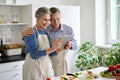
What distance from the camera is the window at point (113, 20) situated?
428cm

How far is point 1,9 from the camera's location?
3.59m

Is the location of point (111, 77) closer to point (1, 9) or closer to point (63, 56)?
point (63, 56)

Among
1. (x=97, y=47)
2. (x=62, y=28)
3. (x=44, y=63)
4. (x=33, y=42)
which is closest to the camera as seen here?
(x=33, y=42)

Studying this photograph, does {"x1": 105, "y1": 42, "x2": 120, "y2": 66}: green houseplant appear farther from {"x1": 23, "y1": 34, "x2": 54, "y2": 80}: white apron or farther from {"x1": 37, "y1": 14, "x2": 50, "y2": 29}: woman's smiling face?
{"x1": 37, "y1": 14, "x2": 50, "y2": 29}: woman's smiling face

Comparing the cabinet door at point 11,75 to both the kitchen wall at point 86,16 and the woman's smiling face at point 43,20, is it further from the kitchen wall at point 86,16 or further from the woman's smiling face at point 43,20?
the kitchen wall at point 86,16

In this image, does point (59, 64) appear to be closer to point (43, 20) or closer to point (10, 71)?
point (43, 20)

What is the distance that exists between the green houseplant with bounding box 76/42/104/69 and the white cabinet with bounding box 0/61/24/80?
1.13 meters

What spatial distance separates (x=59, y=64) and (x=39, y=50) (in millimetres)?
444

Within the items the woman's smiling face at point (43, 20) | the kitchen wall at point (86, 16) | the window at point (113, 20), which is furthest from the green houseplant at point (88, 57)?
the woman's smiling face at point (43, 20)

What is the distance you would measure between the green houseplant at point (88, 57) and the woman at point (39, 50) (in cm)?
154

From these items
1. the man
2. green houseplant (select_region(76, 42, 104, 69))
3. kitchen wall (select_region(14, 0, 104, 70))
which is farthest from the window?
the man

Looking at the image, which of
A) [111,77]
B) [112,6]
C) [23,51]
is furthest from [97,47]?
[111,77]

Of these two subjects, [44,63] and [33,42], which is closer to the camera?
[33,42]

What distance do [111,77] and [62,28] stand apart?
0.79 m
